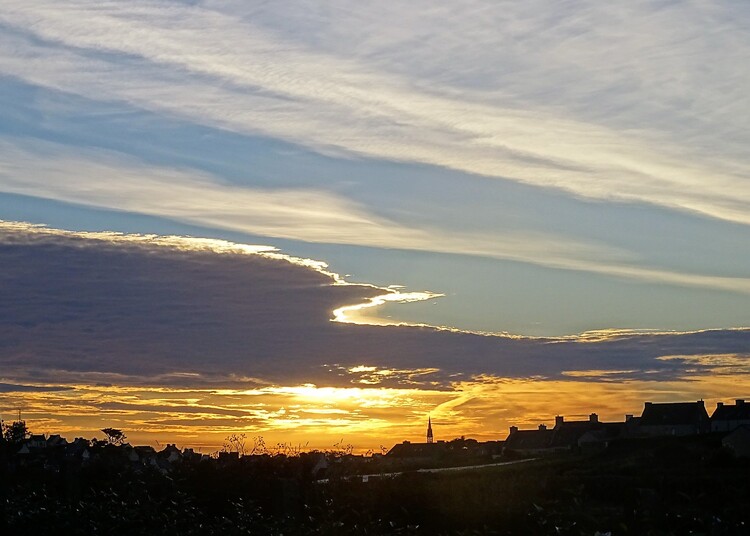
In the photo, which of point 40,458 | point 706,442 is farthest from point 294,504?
point 706,442

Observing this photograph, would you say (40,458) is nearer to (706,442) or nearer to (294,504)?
(294,504)

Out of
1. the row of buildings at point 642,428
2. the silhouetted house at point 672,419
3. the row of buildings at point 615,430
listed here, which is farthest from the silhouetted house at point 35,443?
the silhouetted house at point 672,419

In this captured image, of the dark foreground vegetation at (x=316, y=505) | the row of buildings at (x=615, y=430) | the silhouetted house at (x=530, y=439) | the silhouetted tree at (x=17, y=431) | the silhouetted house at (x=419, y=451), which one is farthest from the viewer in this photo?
the silhouetted house at (x=530, y=439)

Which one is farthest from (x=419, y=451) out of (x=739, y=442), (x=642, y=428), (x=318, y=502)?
(x=318, y=502)

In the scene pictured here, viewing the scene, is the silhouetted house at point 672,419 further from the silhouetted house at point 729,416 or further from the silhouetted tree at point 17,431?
the silhouetted tree at point 17,431

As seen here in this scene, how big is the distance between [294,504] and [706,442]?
45.0 m

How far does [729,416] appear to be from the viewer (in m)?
79.7

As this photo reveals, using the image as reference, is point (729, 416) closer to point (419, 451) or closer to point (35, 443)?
point (419, 451)

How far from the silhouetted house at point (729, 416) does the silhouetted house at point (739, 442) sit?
83.6ft

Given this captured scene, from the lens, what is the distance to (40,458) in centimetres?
2656

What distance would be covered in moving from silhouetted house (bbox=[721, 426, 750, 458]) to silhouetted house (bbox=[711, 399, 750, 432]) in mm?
25492

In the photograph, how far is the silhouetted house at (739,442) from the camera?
45688mm

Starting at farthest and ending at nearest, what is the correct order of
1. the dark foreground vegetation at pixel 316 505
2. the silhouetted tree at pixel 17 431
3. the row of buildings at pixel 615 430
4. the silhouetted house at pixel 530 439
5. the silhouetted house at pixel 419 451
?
the silhouetted house at pixel 530 439
the row of buildings at pixel 615 430
the silhouetted house at pixel 419 451
the silhouetted tree at pixel 17 431
the dark foreground vegetation at pixel 316 505

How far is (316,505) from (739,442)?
137ft
